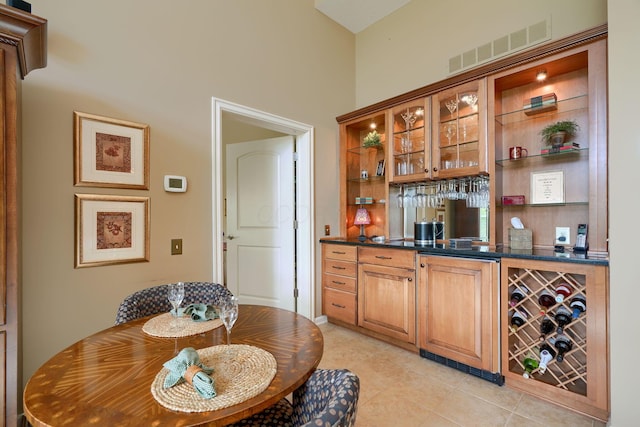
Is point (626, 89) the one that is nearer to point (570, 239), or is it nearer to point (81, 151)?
point (570, 239)

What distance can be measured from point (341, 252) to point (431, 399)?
5.07 ft

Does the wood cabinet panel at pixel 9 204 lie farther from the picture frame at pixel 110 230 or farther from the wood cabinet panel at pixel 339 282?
the wood cabinet panel at pixel 339 282

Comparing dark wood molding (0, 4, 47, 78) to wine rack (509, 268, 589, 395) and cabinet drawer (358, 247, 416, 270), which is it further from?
wine rack (509, 268, 589, 395)

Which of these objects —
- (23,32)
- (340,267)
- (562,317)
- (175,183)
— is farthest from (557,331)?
(23,32)

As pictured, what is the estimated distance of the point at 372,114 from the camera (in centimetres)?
330

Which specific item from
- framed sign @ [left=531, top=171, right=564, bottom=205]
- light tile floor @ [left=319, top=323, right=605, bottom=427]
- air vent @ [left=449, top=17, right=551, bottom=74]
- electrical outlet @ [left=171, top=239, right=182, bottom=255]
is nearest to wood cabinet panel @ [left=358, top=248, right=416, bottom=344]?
light tile floor @ [left=319, top=323, right=605, bottom=427]

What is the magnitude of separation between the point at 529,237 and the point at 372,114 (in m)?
1.91

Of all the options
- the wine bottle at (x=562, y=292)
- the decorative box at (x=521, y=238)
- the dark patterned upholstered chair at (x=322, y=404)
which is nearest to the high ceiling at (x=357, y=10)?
the decorative box at (x=521, y=238)

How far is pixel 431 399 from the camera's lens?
1.99m

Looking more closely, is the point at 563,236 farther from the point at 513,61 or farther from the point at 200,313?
the point at 200,313

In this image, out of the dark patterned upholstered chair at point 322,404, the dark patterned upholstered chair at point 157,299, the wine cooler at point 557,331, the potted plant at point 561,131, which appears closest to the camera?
the dark patterned upholstered chair at point 322,404

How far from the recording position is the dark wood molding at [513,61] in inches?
78.4

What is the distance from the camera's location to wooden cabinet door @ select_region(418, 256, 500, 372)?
2.13 m

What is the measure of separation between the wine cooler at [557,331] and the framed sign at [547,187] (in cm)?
63
